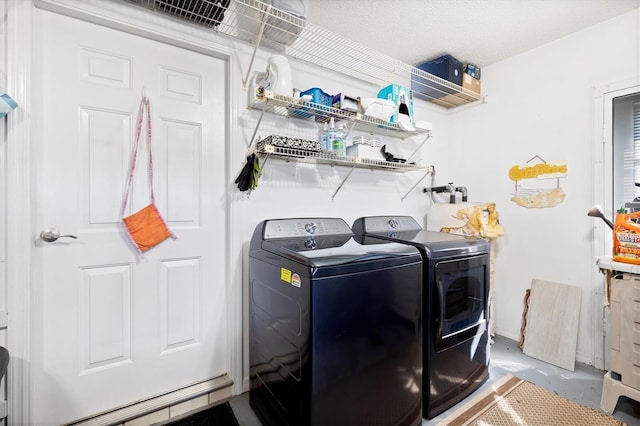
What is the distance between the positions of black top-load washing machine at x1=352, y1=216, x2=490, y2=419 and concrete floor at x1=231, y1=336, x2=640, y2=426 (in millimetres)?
151

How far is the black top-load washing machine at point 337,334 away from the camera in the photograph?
119cm

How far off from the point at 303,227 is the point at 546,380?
1.96 metres

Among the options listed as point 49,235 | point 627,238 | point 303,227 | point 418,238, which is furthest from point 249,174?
point 627,238

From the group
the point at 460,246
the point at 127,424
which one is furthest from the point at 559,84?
the point at 127,424

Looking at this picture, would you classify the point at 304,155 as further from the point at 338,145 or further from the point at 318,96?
the point at 318,96

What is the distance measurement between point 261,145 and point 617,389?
8.09 ft

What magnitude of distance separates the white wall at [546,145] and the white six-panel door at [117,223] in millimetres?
2402

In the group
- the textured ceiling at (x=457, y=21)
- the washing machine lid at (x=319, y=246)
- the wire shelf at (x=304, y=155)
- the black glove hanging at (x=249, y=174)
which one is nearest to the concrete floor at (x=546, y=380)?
the washing machine lid at (x=319, y=246)

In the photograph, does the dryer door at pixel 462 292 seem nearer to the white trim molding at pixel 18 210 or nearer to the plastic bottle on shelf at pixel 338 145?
the plastic bottle on shelf at pixel 338 145

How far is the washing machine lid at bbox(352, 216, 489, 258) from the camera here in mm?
1633

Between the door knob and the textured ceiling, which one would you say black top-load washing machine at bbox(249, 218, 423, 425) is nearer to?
the door knob

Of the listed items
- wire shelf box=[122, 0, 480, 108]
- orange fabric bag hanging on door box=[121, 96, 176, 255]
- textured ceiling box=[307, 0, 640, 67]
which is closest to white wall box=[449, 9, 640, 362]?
textured ceiling box=[307, 0, 640, 67]

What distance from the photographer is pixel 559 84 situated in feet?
7.62

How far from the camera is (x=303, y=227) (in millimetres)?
1894
